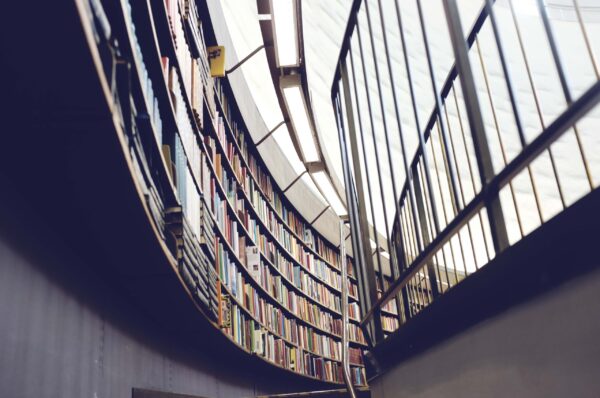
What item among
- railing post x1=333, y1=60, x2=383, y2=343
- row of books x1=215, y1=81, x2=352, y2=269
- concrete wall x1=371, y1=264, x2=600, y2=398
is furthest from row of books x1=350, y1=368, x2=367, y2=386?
concrete wall x1=371, y1=264, x2=600, y2=398

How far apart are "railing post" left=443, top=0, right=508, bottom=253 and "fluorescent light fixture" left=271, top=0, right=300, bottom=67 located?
75.4 inches

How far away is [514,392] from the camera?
939mm

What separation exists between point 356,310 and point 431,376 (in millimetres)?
4825

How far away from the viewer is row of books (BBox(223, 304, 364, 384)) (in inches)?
130

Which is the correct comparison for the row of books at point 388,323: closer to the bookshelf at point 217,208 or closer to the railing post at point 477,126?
the bookshelf at point 217,208

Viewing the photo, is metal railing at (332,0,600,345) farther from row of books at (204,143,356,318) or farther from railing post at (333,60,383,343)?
row of books at (204,143,356,318)

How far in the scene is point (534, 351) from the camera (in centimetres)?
86

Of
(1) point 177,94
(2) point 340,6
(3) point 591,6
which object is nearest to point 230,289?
(1) point 177,94

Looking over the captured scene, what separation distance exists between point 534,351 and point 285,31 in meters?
2.64

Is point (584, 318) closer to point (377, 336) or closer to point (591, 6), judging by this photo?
point (377, 336)

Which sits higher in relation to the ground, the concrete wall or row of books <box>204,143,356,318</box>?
row of books <box>204,143,356,318</box>

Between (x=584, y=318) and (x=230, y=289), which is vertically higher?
(x=230, y=289)

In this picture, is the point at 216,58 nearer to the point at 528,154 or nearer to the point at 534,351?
the point at 528,154

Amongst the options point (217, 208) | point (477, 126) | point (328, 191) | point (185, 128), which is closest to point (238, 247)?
point (217, 208)
